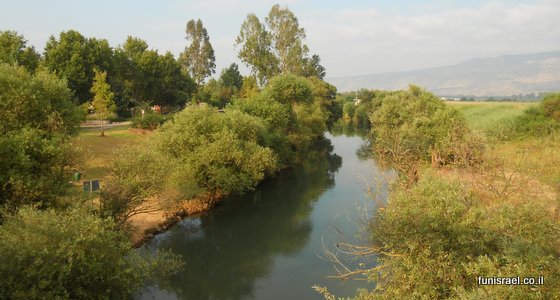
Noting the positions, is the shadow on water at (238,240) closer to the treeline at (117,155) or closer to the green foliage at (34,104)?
the treeline at (117,155)

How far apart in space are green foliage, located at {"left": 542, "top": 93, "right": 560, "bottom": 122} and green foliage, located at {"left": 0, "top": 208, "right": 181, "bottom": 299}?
43289 mm

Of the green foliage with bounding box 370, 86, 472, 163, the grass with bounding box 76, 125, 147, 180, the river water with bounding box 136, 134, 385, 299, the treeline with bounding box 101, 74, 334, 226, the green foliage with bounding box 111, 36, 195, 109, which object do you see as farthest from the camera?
the green foliage with bounding box 111, 36, 195, 109

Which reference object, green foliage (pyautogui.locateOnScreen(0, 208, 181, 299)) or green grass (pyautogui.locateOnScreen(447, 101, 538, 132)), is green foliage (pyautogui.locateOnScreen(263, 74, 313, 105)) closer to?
green grass (pyautogui.locateOnScreen(447, 101, 538, 132))

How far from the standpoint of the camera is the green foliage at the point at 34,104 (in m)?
19.9

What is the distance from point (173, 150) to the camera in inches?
1227

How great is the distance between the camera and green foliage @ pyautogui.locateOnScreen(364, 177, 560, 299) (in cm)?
1106

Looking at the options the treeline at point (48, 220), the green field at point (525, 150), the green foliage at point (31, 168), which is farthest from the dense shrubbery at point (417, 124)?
the green foliage at point (31, 168)

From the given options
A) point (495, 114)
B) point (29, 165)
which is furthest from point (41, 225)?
point (495, 114)

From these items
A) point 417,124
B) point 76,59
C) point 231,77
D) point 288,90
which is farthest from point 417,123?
point 231,77

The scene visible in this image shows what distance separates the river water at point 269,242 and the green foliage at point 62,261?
537 centimetres

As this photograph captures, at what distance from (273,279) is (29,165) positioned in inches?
505

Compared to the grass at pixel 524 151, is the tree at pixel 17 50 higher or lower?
higher

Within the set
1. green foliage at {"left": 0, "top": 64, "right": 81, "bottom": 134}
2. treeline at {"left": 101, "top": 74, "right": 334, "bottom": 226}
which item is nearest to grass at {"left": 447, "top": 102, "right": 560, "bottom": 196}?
treeline at {"left": 101, "top": 74, "right": 334, "bottom": 226}

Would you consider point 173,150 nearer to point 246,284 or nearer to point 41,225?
point 246,284
